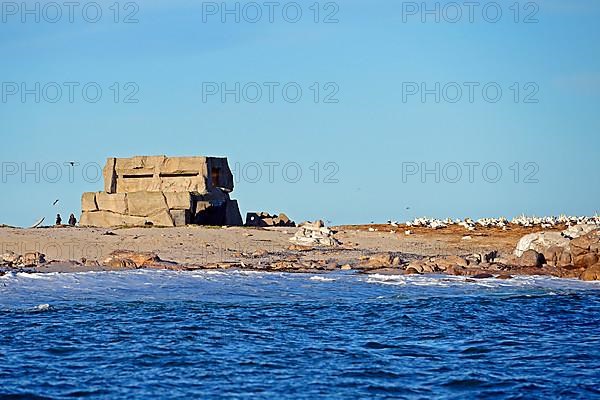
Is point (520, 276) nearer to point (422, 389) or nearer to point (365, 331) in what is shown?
point (365, 331)

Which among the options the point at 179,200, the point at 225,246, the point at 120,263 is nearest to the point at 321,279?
the point at 120,263

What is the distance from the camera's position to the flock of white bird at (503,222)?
2911cm

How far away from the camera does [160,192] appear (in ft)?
84.7

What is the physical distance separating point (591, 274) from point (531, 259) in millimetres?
1697

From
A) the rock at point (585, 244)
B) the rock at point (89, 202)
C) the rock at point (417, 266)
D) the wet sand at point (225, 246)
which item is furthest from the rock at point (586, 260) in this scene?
the rock at point (89, 202)

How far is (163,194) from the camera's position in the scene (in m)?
25.6

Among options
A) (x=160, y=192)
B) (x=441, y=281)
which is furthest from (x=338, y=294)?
(x=160, y=192)

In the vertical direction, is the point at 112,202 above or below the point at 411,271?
above

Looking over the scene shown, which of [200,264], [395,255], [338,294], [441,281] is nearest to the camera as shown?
[338,294]

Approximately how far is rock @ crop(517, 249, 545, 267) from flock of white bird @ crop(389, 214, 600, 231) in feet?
29.5

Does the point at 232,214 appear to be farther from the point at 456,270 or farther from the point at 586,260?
the point at 586,260

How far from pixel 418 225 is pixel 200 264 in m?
12.9

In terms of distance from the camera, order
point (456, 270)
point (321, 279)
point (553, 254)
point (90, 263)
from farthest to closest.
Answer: point (553, 254) → point (456, 270) → point (90, 263) → point (321, 279)

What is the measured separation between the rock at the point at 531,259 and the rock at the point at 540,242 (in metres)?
0.49
